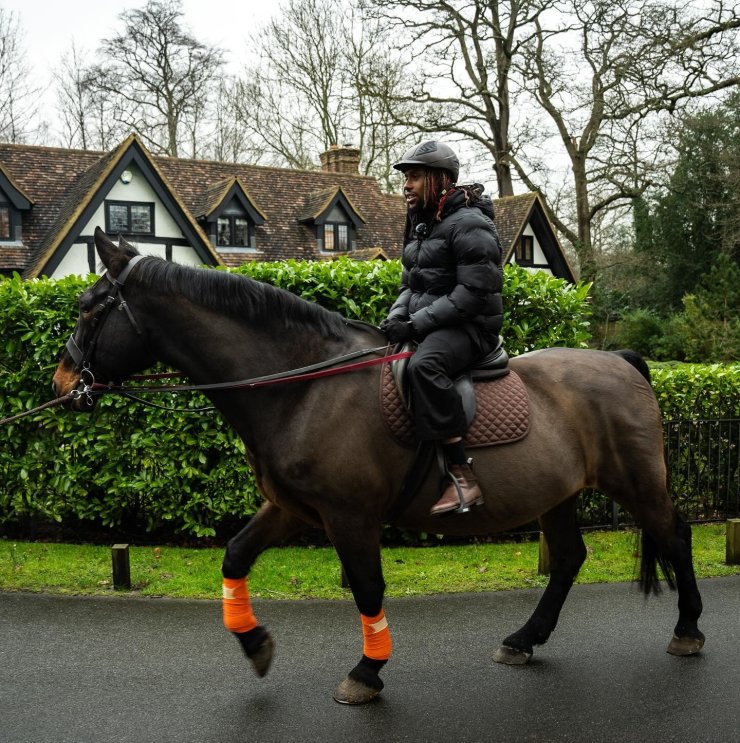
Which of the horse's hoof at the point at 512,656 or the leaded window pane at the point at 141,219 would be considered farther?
the leaded window pane at the point at 141,219

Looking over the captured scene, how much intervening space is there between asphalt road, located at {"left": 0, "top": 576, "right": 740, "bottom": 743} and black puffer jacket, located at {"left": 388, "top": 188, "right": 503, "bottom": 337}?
2025 mm

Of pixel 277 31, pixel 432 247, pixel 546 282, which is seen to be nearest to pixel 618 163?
pixel 277 31

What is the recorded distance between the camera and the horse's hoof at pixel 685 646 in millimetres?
4867

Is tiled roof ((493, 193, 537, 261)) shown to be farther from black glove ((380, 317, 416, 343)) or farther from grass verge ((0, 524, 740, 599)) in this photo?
black glove ((380, 317, 416, 343))

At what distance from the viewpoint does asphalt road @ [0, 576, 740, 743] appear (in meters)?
3.89

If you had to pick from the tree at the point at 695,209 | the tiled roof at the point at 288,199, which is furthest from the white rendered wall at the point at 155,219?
the tree at the point at 695,209

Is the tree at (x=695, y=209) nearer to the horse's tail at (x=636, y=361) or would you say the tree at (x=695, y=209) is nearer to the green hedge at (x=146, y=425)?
the green hedge at (x=146, y=425)

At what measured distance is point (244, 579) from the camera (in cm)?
452

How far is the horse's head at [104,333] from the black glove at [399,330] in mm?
1346

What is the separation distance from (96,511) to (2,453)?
1100mm

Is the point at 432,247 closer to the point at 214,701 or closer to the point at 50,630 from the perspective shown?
the point at 214,701

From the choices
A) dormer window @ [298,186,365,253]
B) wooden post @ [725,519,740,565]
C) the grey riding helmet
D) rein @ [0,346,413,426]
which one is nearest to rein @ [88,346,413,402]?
rein @ [0,346,413,426]

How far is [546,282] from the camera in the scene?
25.8ft

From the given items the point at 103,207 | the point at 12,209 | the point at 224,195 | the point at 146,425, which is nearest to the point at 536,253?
the point at 224,195
